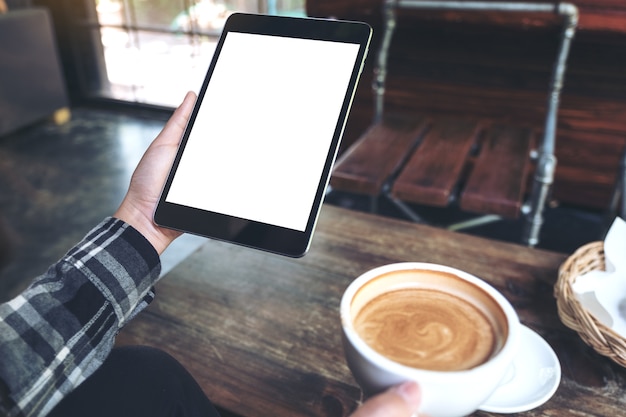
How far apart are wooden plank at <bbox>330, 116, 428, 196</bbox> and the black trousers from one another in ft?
2.99

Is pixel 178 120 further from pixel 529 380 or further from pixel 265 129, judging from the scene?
pixel 529 380

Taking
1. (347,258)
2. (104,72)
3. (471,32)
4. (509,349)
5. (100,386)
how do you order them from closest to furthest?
(509,349) < (100,386) < (347,258) < (471,32) < (104,72)

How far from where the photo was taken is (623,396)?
23.9 inches

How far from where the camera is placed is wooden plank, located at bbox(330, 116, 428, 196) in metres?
1.45

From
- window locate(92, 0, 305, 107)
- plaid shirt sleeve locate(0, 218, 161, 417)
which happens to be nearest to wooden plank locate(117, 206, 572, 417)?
plaid shirt sleeve locate(0, 218, 161, 417)

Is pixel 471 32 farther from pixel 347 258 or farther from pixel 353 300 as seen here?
pixel 353 300

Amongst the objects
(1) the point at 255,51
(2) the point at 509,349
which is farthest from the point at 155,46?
(2) the point at 509,349

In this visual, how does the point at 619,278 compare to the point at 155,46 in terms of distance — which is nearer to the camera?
the point at 619,278

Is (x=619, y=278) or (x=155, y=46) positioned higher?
(x=619, y=278)

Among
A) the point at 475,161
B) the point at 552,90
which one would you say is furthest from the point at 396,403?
the point at 552,90

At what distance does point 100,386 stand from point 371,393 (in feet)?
1.03

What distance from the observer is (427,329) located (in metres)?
0.48

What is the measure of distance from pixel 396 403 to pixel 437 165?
1186 mm

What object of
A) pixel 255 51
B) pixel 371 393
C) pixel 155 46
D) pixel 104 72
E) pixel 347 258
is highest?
pixel 255 51
